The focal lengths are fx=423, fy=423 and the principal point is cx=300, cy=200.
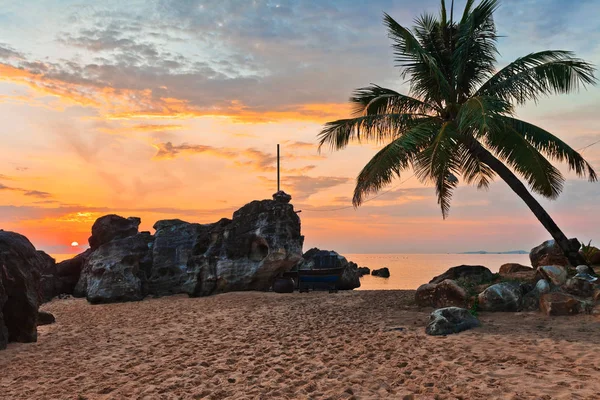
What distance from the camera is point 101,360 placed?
9250 millimetres

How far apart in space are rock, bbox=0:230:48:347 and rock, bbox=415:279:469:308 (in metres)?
11.8

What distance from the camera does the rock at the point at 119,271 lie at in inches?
819

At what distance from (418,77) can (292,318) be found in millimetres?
10729

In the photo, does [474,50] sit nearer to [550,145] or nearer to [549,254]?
[550,145]

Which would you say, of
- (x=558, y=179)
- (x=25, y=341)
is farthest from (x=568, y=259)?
(x=25, y=341)

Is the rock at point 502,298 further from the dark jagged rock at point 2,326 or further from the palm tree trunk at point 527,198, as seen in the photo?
the dark jagged rock at point 2,326

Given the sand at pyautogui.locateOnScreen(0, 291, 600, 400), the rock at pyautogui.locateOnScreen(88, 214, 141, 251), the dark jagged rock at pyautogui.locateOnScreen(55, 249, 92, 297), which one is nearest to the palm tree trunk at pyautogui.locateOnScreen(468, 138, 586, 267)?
the sand at pyautogui.locateOnScreen(0, 291, 600, 400)

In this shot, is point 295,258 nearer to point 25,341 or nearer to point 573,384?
point 25,341

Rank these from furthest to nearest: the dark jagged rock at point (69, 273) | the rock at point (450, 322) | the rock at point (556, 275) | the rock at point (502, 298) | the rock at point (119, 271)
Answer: the dark jagged rock at point (69, 273)
the rock at point (119, 271)
the rock at point (556, 275)
the rock at point (502, 298)
the rock at point (450, 322)

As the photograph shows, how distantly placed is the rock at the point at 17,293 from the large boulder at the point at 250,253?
9.96 metres

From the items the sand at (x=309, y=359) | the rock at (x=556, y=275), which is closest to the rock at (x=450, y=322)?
the sand at (x=309, y=359)

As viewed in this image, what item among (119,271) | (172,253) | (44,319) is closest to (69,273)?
(119,271)

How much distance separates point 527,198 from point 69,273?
87.3ft

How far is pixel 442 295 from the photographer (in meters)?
14.1
